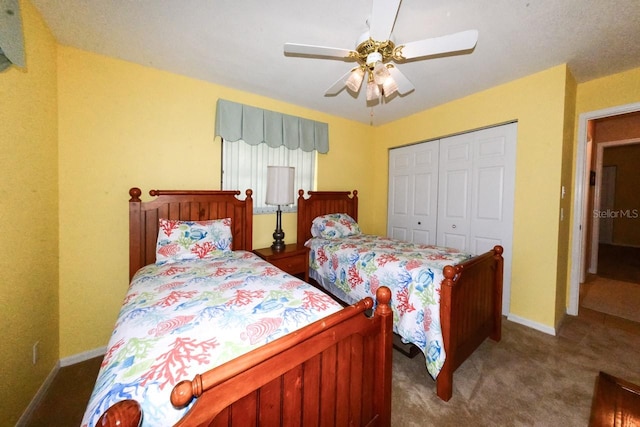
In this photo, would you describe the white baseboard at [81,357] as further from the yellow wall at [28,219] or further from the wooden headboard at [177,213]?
the wooden headboard at [177,213]

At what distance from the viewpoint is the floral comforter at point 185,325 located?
67 cm

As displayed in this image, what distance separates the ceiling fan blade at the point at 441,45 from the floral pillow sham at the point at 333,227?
185cm

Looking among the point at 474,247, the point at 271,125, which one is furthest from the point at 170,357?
the point at 474,247

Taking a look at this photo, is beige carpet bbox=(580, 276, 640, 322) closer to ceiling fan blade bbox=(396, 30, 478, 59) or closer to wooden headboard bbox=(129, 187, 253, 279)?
ceiling fan blade bbox=(396, 30, 478, 59)

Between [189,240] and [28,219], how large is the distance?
0.87m

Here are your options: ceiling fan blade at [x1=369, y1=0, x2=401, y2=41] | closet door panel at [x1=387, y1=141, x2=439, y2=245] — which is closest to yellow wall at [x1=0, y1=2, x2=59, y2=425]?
Answer: ceiling fan blade at [x1=369, y1=0, x2=401, y2=41]

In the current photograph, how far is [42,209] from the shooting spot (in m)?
1.58

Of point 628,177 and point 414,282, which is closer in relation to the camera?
point 414,282

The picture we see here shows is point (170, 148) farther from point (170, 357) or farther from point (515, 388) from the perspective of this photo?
point (515, 388)

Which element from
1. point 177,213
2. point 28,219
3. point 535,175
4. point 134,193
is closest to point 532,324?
point 535,175

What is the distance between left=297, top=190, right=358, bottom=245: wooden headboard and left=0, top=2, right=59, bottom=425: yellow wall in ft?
6.81

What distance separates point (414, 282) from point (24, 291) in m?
2.43

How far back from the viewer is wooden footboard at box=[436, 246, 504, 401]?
4.83ft

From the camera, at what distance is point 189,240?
1914 mm
